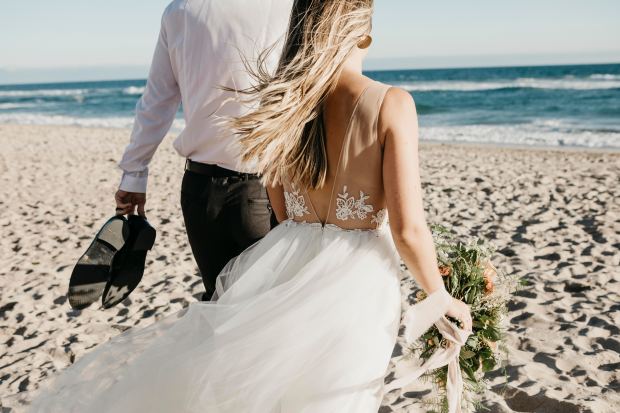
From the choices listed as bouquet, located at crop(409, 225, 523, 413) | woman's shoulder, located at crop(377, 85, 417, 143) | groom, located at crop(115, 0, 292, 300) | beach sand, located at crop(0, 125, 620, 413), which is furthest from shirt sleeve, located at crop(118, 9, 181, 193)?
beach sand, located at crop(0, 125, 620, 413)

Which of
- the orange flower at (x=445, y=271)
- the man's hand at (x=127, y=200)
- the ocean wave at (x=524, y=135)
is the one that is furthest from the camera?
the ocean wave at (x=524, y=135)

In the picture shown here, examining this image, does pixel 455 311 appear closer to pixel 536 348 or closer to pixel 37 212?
pixel 536 348

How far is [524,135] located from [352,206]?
1801 cm

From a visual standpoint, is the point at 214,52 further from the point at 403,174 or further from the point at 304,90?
the point at 403,174

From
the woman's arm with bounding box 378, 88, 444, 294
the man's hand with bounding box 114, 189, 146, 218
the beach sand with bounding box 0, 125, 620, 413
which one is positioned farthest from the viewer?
the beach sand with bounding box 0, 125, 620, 413

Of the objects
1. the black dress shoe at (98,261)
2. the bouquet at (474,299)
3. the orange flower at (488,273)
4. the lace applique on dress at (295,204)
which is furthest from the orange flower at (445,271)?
the black dress shoe at (98,261)

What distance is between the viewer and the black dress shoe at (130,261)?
112 inches

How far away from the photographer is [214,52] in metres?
2.21

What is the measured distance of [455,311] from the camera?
188cm

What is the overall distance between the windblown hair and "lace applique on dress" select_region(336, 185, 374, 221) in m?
0.08

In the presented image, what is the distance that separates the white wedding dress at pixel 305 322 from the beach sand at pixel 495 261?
1485 millimetres

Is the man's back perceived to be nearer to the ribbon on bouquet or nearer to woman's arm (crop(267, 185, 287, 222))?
woman's arm (crop(267, 185, 287, 222))

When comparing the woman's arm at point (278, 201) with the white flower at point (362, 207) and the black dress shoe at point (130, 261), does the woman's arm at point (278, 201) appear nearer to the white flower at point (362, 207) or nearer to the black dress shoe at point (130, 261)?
the white flower at point (362, 207)

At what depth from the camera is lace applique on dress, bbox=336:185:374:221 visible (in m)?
1.85
